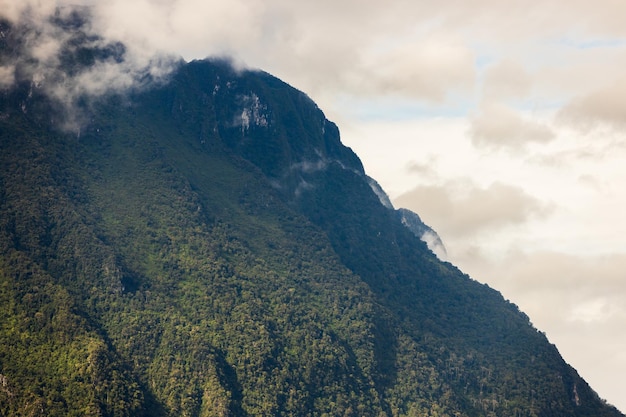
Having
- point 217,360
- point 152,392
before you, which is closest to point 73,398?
point 152,392

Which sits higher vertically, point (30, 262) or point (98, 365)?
point (30, 262)

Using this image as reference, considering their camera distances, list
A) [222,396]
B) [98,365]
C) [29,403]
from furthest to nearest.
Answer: [222,396] < [98,365] < [29,403]

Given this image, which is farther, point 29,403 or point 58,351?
point 58,351

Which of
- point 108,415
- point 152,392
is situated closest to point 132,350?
point 152,392

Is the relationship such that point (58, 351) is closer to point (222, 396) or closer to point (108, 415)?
point (108, 415)

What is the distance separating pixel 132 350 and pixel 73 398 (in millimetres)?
25318

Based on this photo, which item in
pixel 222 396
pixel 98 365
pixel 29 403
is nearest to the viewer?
pixel 29 403

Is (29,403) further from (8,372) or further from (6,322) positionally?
(6,322)

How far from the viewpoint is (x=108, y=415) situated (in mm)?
171875

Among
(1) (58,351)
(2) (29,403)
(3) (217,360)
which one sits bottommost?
(2) (29,403)

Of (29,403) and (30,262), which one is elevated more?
(30,262)

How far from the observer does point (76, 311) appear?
628 feet

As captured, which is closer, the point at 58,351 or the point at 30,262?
the point at 58,351

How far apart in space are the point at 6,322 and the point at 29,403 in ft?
73.7
